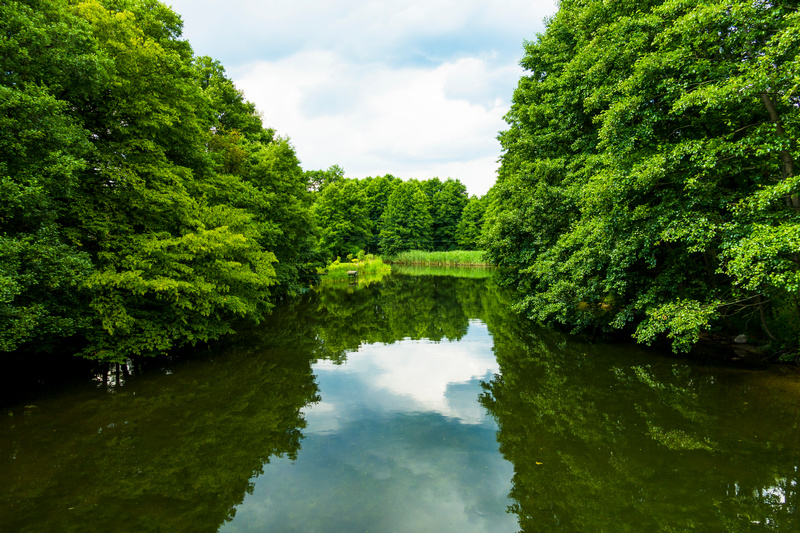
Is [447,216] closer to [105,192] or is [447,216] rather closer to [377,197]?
[377,197]

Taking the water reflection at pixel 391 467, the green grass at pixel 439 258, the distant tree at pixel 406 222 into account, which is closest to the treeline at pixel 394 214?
the distant tree at pixel 406 222

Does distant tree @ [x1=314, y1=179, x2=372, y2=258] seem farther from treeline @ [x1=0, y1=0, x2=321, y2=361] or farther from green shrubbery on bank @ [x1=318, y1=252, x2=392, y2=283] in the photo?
treeline @ [x1=0, y1=0, x2=321, y2=361]

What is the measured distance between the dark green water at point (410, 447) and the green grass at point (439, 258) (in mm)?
51674

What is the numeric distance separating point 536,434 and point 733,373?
805cm

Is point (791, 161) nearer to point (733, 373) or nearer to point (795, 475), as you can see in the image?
point (733, 373)

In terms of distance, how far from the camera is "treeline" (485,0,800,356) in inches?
321

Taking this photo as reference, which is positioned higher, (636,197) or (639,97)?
(639,97)

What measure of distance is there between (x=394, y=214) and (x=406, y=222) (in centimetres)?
322

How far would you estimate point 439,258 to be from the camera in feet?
226

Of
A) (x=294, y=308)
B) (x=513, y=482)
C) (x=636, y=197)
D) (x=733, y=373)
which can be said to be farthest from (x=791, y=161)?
(x=294, y=308)

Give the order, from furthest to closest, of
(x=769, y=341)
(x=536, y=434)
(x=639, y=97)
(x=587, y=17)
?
(x=587, y=17), (x=769, y=341), (x=639, y=97), (x=536, y=434)

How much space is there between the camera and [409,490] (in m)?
6.21

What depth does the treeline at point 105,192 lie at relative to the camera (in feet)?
25.9

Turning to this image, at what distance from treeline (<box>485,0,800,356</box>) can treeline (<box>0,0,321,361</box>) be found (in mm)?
12248
